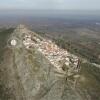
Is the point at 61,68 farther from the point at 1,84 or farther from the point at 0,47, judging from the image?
the point at 0,47

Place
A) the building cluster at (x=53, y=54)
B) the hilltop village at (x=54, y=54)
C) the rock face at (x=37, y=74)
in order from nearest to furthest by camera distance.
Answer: the rock face at (x=37, y=74) → the hilltop village at (x=54, y=54) → the building cluster at (x=53, y=54)

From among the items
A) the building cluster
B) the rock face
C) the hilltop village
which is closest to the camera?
the rock face

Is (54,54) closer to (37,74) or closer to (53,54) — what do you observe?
(53,54)

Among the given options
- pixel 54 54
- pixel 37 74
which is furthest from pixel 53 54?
pixel 37 74

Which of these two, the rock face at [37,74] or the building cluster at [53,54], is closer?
the rock face at [37,74]

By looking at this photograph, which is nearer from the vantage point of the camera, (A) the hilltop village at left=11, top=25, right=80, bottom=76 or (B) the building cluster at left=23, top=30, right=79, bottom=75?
(A) the hilltop village at left=11, top=25, right=80, bottom=76

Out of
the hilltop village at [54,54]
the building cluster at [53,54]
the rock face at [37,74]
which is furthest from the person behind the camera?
the building cluster at [53,54]

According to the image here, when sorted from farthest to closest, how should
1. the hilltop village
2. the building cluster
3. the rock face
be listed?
1. the building cluster
2. the hilltop village
3. the rock face
